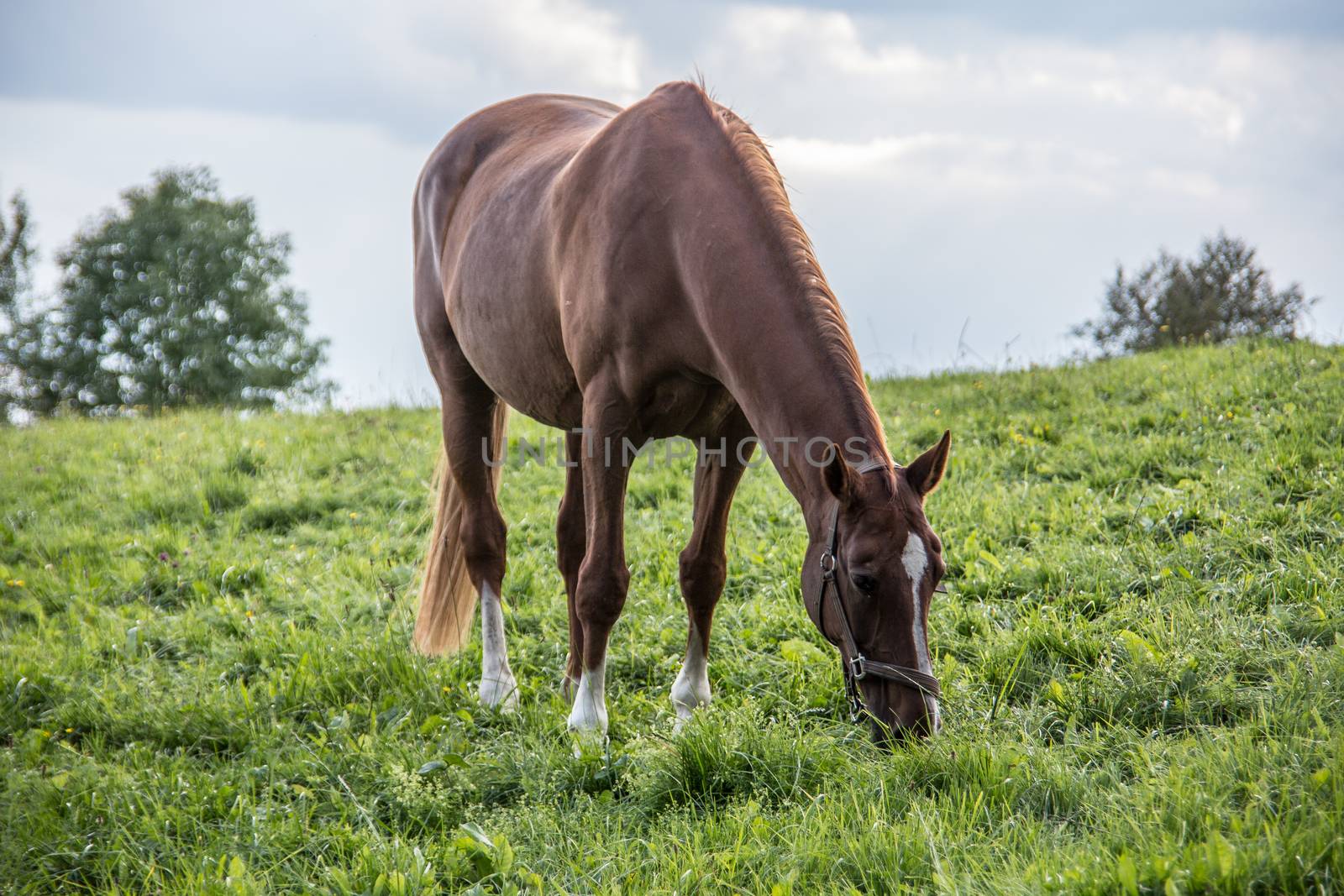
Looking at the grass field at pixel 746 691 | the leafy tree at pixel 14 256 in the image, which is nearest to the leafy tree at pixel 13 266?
the leafy tree at pixel 14 256

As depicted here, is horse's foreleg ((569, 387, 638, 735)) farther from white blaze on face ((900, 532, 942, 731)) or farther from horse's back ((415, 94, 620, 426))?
white blaze on face ((900, 532, 942, 731))

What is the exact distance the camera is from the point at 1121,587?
4000mm

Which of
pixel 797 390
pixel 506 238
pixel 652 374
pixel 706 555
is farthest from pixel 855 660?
pixel 506 238

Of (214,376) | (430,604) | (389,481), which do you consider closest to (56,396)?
(214,376)

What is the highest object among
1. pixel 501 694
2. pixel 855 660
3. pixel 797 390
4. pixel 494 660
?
pixel 797 390

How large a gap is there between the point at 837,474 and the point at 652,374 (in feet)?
3.13

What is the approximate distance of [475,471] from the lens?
15.6ft

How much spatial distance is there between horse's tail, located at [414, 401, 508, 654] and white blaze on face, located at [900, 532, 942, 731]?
2.47 m

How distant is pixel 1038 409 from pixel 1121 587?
290 centimetres

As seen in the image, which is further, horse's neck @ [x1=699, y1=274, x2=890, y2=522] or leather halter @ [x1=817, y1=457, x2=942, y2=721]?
horse's neck @ [x1=699, y1=274, x2=890, y2=522]

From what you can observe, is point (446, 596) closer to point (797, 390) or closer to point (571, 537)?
point (571, 537)

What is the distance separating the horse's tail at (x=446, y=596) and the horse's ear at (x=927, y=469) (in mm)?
2468

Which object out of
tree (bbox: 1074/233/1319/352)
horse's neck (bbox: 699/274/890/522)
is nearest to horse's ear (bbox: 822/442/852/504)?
horse's neck (bbox: 699/274/890/522)

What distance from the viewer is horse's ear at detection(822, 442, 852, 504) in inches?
106
